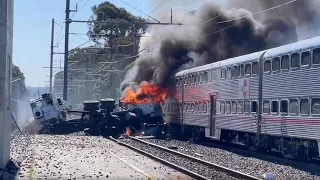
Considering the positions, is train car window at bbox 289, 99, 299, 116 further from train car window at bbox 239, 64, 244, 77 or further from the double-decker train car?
train car window at bbox 239, 64, 244, 77

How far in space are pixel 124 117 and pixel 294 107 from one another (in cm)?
2207

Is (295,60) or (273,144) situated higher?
(295,60)

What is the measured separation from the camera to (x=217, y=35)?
45.9 meters

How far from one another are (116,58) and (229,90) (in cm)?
4739

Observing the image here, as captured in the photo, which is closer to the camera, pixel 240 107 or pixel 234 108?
pixel 240 107

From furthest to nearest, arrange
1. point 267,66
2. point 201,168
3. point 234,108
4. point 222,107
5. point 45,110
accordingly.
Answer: point 45,110 < point 222,107 < point 234,108 < point 267,66 < point 201,168

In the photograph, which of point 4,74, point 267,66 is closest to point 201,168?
point 267,66

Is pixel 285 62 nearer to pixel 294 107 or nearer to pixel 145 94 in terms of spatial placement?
pixel 294 107

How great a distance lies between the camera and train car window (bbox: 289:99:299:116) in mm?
21978

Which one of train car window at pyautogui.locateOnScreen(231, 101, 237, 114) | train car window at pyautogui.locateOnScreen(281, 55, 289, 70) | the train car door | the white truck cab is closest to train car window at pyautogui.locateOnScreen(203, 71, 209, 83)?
the train car door

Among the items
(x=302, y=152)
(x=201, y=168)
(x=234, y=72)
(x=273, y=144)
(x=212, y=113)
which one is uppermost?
(x=234, y=72)

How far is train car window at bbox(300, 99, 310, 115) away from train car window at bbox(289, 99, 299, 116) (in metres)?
0.32

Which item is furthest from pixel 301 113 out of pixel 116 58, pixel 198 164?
pixel 116 58

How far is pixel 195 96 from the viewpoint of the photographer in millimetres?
35688
